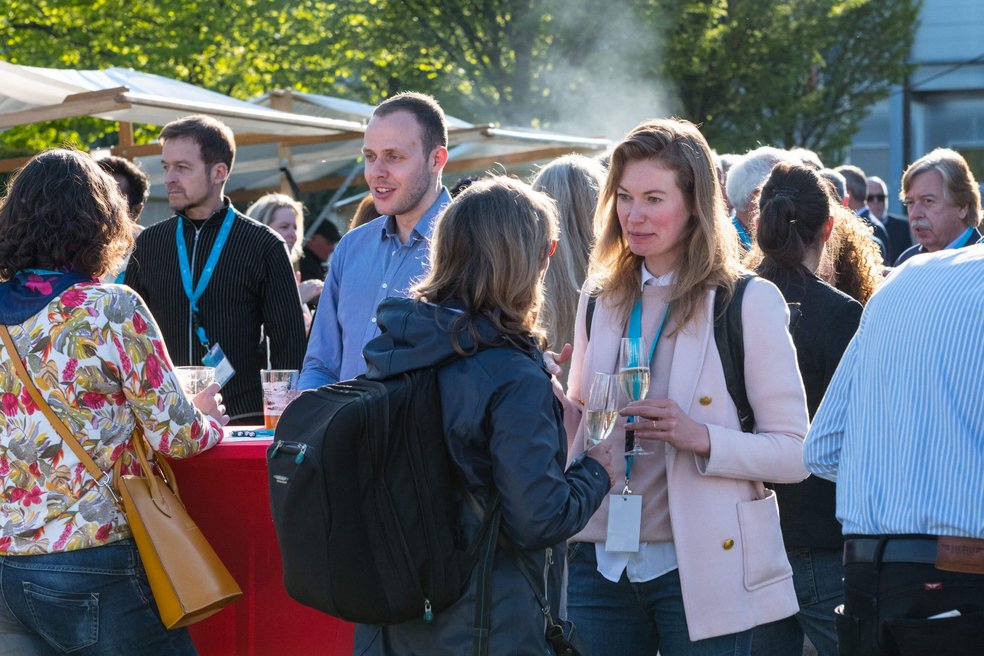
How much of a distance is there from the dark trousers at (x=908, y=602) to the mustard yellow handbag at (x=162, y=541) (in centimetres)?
172

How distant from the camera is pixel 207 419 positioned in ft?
12.4

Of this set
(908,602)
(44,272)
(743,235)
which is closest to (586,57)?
(743,235)

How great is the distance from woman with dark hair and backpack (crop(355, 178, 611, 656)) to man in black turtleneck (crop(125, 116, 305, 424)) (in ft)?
9.15

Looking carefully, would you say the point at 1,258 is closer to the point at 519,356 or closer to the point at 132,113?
the point at 519,356

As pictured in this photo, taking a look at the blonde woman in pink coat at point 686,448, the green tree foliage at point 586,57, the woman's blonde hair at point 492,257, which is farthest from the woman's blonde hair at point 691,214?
the green tree foliage at point 586,57

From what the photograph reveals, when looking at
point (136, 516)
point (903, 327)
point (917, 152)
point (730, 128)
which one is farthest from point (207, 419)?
point (917, 152)

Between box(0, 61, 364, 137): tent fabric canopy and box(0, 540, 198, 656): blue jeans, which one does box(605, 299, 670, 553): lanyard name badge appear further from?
box(0, 61, 364, 137): tent fabric canopy

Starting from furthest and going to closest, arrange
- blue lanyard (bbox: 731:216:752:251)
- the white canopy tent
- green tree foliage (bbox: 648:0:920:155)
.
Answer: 1. green tree foliage (bbox: 648:0:920:155)
2. the white canopy tent
3. blue lanyard (bbox: 731:216:752:251)

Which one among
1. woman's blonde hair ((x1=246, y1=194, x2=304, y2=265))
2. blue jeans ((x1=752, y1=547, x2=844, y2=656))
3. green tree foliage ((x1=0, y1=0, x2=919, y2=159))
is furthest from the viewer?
green tree foliage ((x1=0, y1=0, x2=919, y2=159))

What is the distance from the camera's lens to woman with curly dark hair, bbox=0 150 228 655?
3260mm

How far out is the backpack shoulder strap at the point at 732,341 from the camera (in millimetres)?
3164

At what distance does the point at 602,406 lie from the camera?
3.00 m

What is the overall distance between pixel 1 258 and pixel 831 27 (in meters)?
26.7

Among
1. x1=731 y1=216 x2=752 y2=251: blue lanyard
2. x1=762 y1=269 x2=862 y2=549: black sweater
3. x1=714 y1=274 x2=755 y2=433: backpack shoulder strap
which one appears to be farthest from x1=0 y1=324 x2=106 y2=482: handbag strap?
x1=731 y1=216 x2=752 y2=251: blue lanyard
